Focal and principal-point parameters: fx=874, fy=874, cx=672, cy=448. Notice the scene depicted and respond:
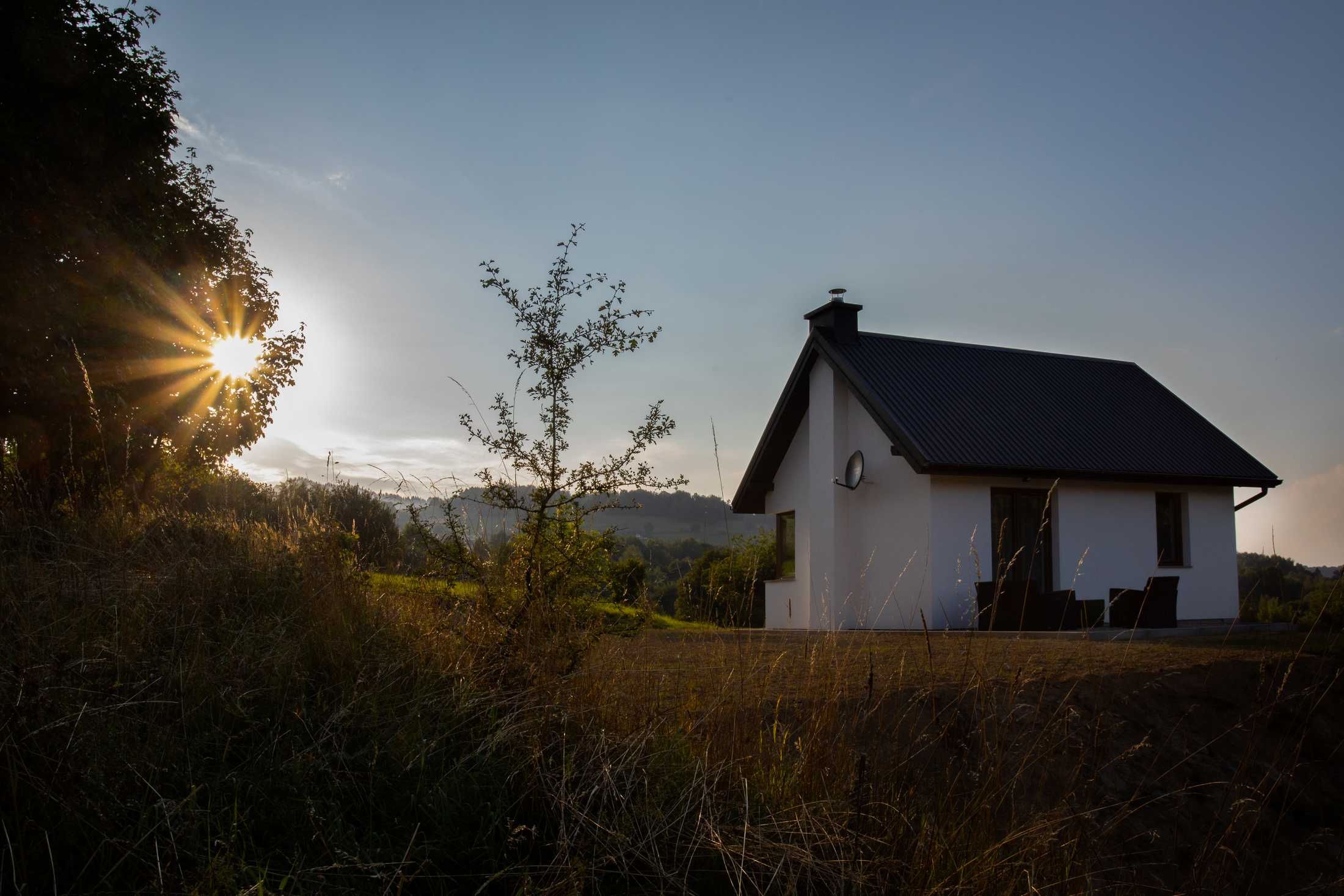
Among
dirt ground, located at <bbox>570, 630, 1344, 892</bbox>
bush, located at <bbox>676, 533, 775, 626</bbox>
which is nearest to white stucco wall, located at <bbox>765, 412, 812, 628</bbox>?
bush, located at <bbox>676, 533, 775, 626</bbox>

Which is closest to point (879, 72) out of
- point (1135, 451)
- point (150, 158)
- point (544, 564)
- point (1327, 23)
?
point (1327, 23)

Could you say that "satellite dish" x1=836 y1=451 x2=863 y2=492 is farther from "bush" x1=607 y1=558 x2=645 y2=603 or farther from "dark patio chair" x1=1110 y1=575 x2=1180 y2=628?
"bush" x1=607 y1=558 x2=645 y2=603

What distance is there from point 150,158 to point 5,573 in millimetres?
7034

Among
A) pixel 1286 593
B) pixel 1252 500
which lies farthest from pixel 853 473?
pixel 1286 593

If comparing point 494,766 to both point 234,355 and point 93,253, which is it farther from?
point 234,355

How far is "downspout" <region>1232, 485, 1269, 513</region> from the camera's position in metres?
14.2

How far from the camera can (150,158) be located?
945cm

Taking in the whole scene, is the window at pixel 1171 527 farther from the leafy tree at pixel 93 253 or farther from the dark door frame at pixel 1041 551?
the leafy tree at pixel 93 253

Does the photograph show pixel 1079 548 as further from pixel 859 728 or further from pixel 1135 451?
pixel 859 728

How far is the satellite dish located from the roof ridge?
2294 mm

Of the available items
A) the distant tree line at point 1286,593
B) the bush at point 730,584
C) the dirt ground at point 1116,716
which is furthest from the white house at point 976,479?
the dirt ground at point 1116,716

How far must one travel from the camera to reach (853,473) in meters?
13.2

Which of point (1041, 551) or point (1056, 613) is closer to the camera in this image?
point (1056, 613)

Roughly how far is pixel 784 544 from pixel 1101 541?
513 centimetres
